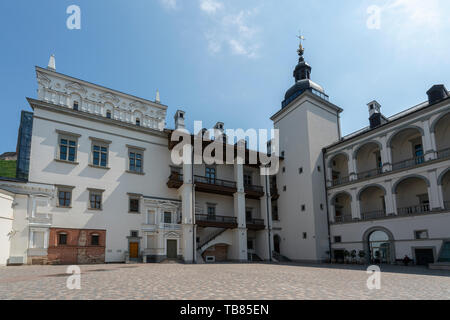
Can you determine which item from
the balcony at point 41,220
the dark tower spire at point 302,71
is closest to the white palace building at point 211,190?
the balcony at point 41,220

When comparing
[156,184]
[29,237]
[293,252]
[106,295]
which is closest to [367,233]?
[293,252]

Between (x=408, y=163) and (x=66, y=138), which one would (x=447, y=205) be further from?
(x=66, y=138)

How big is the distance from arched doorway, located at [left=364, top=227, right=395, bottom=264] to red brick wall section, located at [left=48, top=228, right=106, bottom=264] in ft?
70.6

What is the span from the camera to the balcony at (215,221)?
1083 inches

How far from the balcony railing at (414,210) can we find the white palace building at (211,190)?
0.41 feet

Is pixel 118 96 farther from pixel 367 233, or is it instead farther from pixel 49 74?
pixel 367 233

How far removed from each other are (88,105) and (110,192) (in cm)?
780

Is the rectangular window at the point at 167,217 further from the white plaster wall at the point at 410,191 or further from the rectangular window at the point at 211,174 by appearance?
the white plaster wall at the point at 410,191

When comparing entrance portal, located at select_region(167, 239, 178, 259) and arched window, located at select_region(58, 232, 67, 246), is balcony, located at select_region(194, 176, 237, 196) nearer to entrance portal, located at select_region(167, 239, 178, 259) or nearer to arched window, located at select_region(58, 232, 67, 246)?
entrance portal, located at select_region(167, 239, 178, 259)

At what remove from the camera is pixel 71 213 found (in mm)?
23219

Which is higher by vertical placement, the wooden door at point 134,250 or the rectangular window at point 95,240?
the rectangular window at point 95,240

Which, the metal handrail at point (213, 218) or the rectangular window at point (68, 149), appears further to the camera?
the metal handrail at point (213, 218)

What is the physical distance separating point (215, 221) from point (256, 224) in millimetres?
4832

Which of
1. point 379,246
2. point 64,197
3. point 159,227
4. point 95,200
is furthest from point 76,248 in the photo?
point 379,246
